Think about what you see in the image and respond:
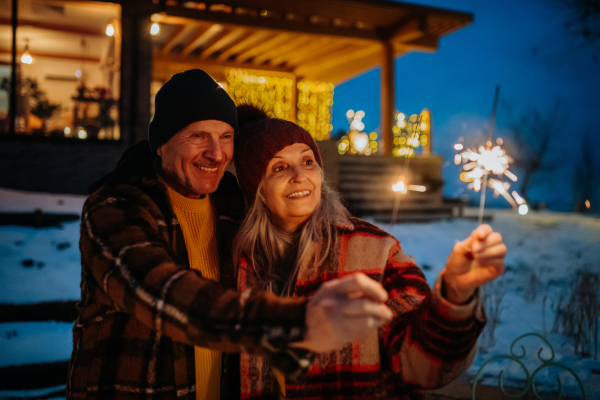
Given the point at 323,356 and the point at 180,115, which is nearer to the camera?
the point at 323,356

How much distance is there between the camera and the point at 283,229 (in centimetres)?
214

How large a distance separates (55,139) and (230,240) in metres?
7.74

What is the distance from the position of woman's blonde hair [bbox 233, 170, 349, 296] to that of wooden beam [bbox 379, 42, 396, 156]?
9.89 m

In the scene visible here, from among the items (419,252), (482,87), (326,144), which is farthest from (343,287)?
(482,87)

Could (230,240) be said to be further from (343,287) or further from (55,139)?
(55,139)

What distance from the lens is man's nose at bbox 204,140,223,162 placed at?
195 centimetres

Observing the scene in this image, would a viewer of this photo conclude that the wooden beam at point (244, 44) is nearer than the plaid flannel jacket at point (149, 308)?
No

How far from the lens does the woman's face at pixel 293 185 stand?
200 cm

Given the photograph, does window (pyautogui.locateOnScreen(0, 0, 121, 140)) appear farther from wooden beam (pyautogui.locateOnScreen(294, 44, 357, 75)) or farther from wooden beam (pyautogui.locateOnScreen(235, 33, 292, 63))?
wooden beam (pyautogui.locateOnScreen(294, 44, 357, 75))

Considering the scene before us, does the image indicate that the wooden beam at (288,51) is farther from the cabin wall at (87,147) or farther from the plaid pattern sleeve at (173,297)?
the plaid pattern sleeve at (173,297)

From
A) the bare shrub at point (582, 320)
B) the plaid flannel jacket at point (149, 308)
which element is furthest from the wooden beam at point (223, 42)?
the plaid flannel jacket at point (149, 308)

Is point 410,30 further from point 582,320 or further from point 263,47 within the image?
point 582,320

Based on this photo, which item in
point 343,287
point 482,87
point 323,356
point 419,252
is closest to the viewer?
point 343,287

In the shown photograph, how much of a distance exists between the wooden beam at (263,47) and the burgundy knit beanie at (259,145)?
972 centimetres
